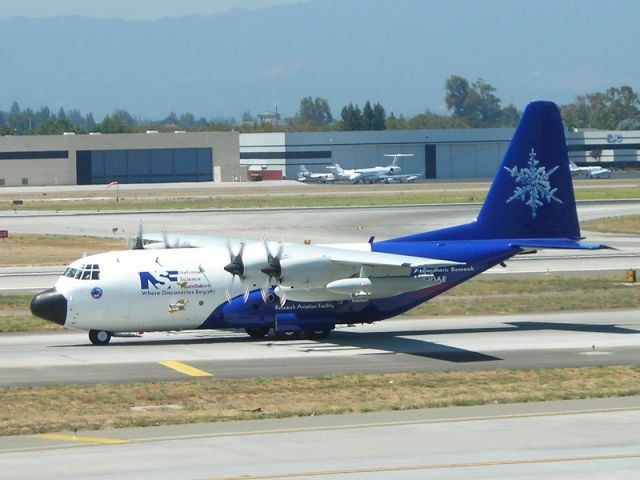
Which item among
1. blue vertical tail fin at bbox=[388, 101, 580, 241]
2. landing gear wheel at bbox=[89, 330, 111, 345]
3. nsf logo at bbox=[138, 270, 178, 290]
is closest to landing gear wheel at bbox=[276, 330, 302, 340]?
nsf logo at bbox=[138, 270, 178, 290]

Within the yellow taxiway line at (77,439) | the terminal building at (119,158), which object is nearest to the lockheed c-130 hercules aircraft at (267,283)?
the yellow taxiway line at (77,439)

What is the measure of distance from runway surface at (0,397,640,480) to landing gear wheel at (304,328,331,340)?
1181cm

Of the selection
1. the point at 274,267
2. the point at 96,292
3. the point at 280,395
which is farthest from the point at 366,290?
the point at 96,292

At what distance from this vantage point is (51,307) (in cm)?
3341

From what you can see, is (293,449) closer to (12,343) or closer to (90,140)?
(12,343)

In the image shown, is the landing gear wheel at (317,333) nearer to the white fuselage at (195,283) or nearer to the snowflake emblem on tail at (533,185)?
the white fuselage at (195,283)

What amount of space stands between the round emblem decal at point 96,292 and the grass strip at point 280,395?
606cm

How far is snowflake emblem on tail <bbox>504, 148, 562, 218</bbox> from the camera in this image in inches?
1507

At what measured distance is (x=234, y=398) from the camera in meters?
26.4

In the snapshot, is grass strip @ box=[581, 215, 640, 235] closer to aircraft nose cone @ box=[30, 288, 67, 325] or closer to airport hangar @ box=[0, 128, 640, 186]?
aircraft nose cone @ box=[30, 288, 67, 325]

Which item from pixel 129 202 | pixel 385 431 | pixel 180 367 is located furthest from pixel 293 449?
pixel 129 202

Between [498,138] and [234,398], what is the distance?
484 ft

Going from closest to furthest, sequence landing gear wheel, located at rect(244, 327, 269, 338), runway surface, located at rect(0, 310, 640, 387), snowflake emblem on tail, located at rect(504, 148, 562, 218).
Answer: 1. runway surface, located at rect(0, 310, 640, 387)
2. landing gear wheel, located at rect(244, 327, 269, 338)
3. snowflake emblem on tail, located at rect(504, 148, 562, 218)

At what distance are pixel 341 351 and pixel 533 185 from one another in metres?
9.70
